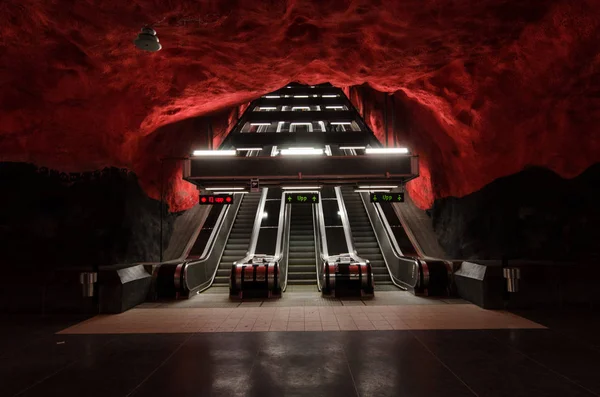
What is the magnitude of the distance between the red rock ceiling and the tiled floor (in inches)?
144

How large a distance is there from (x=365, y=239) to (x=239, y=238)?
4043mm

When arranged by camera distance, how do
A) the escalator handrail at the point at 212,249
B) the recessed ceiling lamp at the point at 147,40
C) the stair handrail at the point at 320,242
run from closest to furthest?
1. the recessed ceiling lamp at the point at 147,40
2. the escalator handrail at the point at 212,249
3. the stair handrail at the point at 320,242

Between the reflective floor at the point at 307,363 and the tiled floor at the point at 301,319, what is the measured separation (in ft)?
0.92

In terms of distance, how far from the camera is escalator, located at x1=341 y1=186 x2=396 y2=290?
9579 mm

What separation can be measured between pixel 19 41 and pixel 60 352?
16.3 feet

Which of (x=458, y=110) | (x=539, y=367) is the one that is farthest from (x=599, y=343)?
(x=458, y=110)

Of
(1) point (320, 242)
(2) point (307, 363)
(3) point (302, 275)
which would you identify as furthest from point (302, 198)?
(2) point (307, 363)

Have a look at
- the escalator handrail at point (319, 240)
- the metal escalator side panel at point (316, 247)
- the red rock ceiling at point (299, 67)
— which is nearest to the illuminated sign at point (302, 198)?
the escalator handrail at point (319, 240)

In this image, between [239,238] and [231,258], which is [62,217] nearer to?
[231,258]

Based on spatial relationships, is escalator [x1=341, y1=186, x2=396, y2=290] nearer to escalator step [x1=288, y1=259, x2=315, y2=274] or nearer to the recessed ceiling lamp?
escalator step [x1=288, y1=259, x2=315, y2=274]

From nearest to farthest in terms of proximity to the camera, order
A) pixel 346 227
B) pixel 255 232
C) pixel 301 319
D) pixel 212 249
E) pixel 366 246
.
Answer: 1. pixel 301 319
2. pixel 212 249
3. pixel 255 232
4. pixel 346 227
5. pixel 366 246

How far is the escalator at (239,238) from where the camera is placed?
9.86 m

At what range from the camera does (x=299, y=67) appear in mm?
7789

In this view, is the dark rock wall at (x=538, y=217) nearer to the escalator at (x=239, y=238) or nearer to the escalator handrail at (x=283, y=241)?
the escalator handrail at (x=283, y=241)
